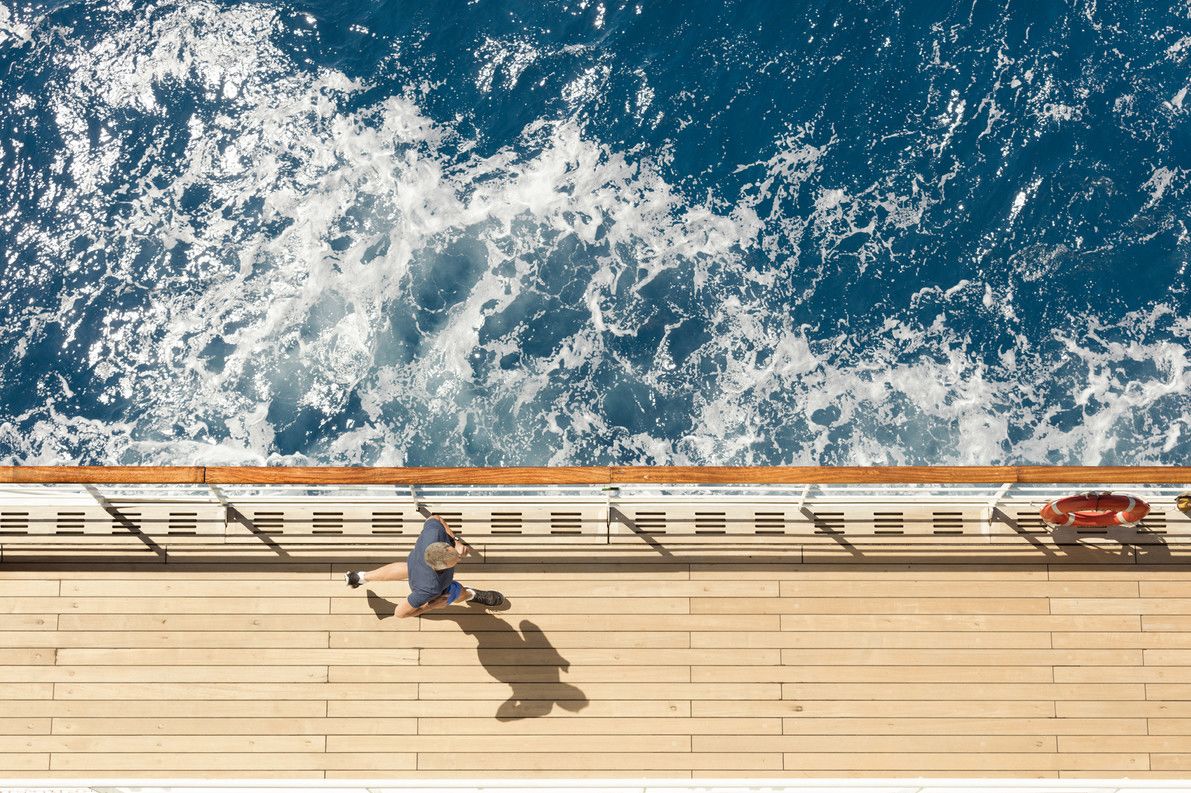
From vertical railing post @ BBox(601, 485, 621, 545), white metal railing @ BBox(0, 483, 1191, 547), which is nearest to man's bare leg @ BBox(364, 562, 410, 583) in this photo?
white metal railing @ BBox(0, 483, 1191, 547)

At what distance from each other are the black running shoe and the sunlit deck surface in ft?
0.62

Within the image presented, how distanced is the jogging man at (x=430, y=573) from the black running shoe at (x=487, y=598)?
0.34 ft

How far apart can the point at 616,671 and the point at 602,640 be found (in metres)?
0.33

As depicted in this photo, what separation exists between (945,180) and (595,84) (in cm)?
568

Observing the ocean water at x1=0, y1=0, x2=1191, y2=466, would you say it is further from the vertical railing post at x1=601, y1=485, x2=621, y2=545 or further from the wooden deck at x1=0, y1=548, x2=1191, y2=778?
the wooden deck at x1=0, y1=548, x2=1191, y2=778

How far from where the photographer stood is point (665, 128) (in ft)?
44.1

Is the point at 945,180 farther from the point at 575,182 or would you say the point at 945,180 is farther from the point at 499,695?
the point at 499,695

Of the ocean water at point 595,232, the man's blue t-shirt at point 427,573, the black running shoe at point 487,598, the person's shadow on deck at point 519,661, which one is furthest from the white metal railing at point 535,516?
the ocean water at point 595,232

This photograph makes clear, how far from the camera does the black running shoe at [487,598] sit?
27.2 ft

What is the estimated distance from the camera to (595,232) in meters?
13.1

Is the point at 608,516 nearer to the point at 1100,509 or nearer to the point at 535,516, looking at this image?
the point at 535,516

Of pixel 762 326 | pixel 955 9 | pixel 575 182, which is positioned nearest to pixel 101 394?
pixel 575 182
